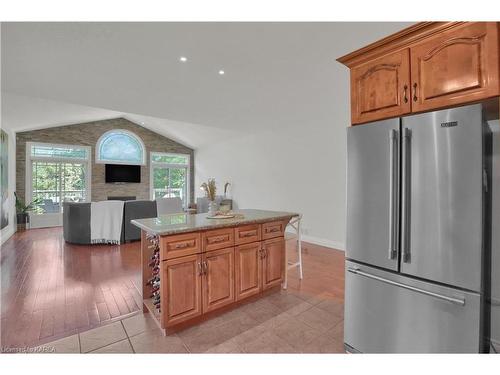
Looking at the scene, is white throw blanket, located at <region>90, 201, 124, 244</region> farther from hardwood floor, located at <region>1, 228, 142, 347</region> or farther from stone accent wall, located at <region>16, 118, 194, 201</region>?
stone accent wall, located at <region>16, 118, 194, 201</region>

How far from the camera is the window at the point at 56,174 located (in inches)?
291

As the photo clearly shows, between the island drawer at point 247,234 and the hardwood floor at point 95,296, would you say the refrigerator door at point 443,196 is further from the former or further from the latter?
the island drawer at point 247,234

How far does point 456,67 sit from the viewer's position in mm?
1378

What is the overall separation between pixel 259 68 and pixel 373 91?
2.42m

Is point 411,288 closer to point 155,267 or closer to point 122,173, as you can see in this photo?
point 155,267

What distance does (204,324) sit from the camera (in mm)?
2285

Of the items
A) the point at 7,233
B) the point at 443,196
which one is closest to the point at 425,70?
the point at 443,196

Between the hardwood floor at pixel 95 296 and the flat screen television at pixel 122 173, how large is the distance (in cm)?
419

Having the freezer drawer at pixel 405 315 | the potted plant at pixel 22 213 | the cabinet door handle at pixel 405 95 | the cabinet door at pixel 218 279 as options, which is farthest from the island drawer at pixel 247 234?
the potted plant at pixel 22 213

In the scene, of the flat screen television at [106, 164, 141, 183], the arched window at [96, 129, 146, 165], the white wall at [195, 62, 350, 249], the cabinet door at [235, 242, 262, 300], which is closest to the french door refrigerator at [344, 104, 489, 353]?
the cabinet door at [235, 242, 262, 300]

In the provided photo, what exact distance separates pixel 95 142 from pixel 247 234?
8.12 m

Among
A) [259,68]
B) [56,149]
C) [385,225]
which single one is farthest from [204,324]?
[56,149]

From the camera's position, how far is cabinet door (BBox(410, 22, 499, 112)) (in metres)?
1.28
